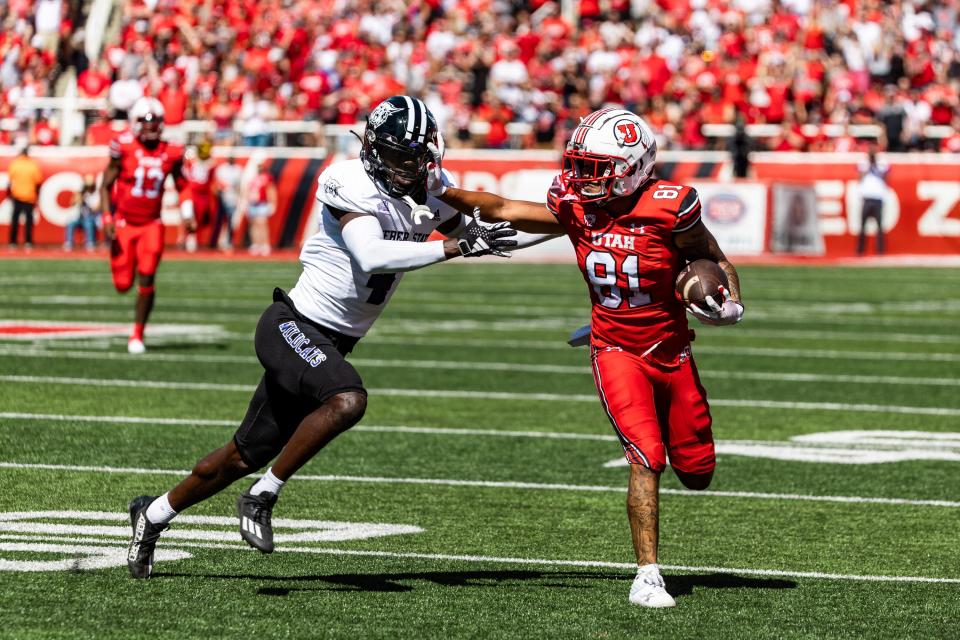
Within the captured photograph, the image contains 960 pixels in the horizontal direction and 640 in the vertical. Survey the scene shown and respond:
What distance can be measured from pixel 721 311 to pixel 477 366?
7814 mm

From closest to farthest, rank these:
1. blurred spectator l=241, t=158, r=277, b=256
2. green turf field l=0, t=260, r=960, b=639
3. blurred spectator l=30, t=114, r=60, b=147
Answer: green turf field l=0, t=260, r=960, b=639 → blurred spectator l=241, t=158, r=277, b=256 → blurred spectator l=30, t=114, r=60, b=147

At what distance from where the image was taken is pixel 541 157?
28.6 meters

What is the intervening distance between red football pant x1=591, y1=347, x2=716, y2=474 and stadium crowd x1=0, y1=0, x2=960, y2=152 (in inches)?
914

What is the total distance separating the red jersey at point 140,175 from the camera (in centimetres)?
1422

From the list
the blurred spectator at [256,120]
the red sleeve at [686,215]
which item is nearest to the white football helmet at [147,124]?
the red sleeve at [686,215]

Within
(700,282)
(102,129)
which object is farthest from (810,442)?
(102,129)

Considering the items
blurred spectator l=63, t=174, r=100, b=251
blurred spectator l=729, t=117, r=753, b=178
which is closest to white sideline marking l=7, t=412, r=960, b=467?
blurred spectator l=729, t=117, r=753, b=178

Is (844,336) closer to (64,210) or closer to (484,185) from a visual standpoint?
(484,185)

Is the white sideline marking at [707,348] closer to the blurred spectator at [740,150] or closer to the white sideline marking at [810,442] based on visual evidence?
the white sideline marking at [810,442]

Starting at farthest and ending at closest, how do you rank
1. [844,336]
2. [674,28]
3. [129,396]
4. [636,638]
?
[674,28] < [844,336] < [129,396] < [636,638]

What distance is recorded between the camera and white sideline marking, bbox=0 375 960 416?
38.8ft

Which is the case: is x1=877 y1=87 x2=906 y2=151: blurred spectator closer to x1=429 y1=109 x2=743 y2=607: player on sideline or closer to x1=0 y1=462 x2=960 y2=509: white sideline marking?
x1=0 y1=462 x2=960 y2=509: white sideline marking

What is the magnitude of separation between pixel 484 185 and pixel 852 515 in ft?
68.1

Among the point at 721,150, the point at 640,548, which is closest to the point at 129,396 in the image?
the point at 640,548
